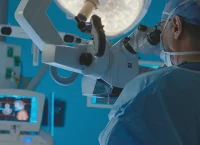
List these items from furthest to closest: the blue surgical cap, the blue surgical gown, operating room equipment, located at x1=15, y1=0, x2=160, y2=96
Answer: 1. operating room equipment, located at x1=15, y1=0, x2=160, y2=96
2. the blue surgical cap
3. the blue surgical gown

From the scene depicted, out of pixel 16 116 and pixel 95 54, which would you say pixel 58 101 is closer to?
pixel 16 116

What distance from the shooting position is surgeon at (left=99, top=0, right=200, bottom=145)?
109cm

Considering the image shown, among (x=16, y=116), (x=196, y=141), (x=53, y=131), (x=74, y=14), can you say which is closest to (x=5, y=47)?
(x=16, y=116)

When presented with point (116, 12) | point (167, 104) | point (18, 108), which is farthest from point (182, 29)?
point (18, 108)

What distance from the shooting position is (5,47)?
2.35m

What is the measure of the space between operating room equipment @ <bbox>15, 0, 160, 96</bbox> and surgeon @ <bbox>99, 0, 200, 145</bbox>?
33 centimetres

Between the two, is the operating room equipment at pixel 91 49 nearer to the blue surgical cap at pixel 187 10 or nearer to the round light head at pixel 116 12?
the round light head at pixel 116 12

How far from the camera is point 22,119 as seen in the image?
234cm

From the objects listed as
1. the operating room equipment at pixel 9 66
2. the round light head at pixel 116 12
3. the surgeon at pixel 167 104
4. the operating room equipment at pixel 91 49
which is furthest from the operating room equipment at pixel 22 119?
the surgeon at pixel 167 104

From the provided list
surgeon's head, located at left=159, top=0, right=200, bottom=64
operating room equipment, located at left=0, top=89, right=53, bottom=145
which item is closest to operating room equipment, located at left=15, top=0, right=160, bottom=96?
surgeon's head, located at left=159, top=0, right=200, bottom=64

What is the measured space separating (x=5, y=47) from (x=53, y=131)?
3.73 feet

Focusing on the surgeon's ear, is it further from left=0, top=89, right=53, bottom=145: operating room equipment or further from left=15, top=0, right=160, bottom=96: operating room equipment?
left=0, top=89, right=53, bottom=145: operating room equipment

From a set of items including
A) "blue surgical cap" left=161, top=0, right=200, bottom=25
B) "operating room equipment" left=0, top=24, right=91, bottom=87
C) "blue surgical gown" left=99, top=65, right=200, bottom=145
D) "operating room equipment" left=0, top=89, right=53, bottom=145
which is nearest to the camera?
"blue surgical gown" left=99, top=65, right=200, bottom=145

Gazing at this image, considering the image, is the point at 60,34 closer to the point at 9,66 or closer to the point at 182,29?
the point at 9,66
